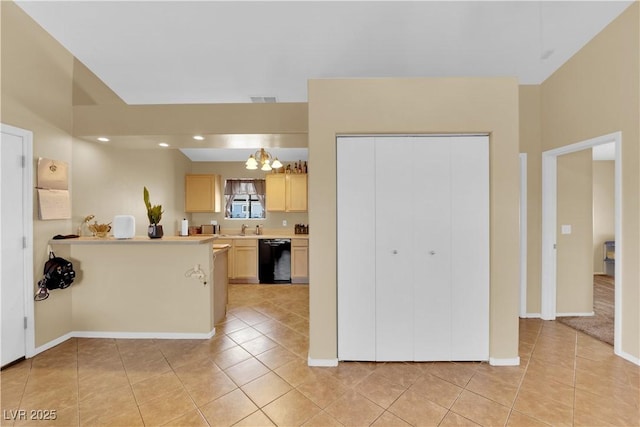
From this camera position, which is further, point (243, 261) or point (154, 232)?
point (243, 261)

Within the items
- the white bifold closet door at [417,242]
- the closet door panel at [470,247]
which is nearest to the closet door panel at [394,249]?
the white bifold closet door at [417,242]

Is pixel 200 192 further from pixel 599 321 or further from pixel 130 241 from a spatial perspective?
pixel 599 321

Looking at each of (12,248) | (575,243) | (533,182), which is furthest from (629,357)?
(12,248)

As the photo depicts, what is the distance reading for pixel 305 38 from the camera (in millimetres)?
2678

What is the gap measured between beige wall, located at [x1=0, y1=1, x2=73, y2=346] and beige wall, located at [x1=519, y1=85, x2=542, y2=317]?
5.58 meters

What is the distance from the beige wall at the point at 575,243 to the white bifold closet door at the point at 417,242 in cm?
187

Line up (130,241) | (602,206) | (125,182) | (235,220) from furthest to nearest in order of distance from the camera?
1. (235,220)
2. (602,206)
3. (125,182)
4. (130,241)

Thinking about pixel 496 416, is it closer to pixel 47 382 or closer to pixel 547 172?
pixel 547 172

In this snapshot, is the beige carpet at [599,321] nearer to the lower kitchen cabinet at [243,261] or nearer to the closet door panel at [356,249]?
the closet door panel at [356,249]

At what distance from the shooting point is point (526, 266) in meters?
3.36

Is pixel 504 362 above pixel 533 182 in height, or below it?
below

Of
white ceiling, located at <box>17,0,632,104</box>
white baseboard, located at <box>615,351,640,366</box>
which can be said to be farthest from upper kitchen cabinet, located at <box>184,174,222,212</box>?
white baseboard, located at <box>615,351,640,366</box>

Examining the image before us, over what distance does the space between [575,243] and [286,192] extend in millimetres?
4640

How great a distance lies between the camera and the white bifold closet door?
235cm
